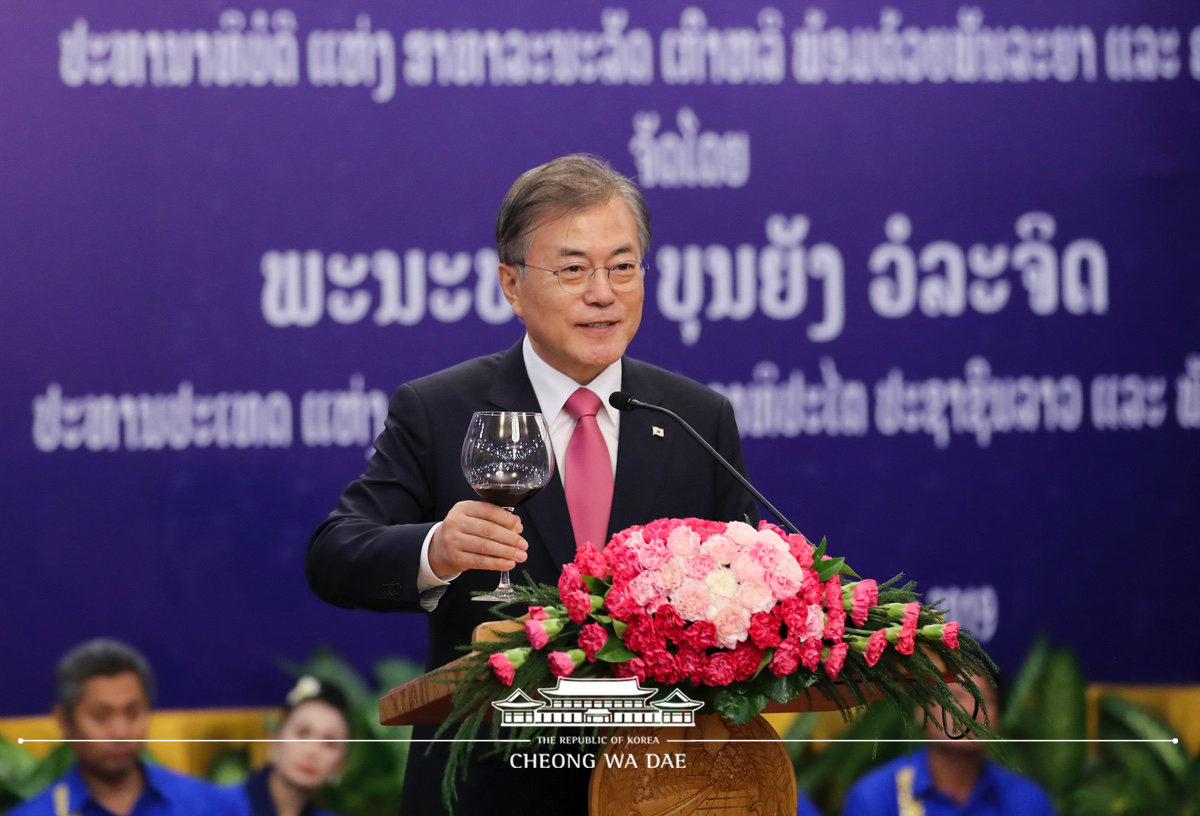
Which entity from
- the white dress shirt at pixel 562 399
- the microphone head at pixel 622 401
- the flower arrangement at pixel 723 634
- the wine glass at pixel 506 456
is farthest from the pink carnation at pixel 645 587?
the white dress shirt at pixel 562 399

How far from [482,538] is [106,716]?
2.66 metres

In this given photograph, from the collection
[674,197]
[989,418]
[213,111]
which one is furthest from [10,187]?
[989,418]

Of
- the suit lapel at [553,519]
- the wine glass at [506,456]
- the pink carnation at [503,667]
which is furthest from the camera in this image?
the suit lapel at [553,519]

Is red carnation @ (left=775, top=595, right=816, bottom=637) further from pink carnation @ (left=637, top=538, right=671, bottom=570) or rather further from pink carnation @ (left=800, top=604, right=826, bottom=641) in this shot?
pink carnation @ (left=637, top=538, right=671, bottom=570)

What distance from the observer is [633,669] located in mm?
1460

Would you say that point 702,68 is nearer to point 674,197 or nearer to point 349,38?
point 674,197

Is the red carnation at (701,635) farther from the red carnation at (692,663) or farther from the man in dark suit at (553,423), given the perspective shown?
the man in dark suit at (553,423)

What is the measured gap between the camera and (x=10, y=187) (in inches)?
154

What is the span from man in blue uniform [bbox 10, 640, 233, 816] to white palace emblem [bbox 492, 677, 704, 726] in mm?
2566

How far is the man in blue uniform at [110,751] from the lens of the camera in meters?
3.69

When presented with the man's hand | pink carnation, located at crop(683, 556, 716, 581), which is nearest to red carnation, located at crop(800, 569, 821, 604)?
pink carnation, located at crop(683, 556, 716, 581)

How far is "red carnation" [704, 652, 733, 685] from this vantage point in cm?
145

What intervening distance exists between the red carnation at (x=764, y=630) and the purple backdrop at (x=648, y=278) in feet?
8.44

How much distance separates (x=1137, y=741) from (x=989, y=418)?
1053 mm
